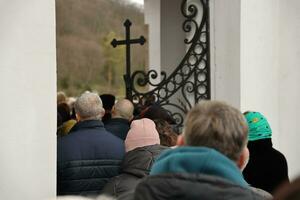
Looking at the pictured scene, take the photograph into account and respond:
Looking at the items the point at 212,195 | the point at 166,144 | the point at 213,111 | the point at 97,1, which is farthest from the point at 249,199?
the point at 97,1

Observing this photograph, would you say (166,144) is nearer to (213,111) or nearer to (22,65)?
(22,65)

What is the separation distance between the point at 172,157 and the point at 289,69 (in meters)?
4.50

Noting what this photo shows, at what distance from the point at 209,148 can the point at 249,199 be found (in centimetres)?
21

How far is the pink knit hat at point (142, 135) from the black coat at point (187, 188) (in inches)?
61.3

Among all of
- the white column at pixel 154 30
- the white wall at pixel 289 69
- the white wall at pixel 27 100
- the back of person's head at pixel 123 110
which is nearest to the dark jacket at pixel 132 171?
the white wall at pixel 27 100

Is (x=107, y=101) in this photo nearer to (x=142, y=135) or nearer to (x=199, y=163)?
(x=142, y=135)

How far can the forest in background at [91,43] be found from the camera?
589 inches


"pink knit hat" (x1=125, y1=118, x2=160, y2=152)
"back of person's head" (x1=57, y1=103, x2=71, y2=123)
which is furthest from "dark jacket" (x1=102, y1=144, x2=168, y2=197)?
"back of person's head" (x1=57, y1=103, x2=71, y2=123)

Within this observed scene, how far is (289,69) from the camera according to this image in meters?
6.07

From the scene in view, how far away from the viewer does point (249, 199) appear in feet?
6.06

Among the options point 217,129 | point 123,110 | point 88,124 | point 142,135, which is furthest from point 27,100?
point 217,129

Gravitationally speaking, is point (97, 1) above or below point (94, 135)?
above

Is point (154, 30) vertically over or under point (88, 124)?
over

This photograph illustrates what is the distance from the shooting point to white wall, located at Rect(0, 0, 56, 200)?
3.30 meters
